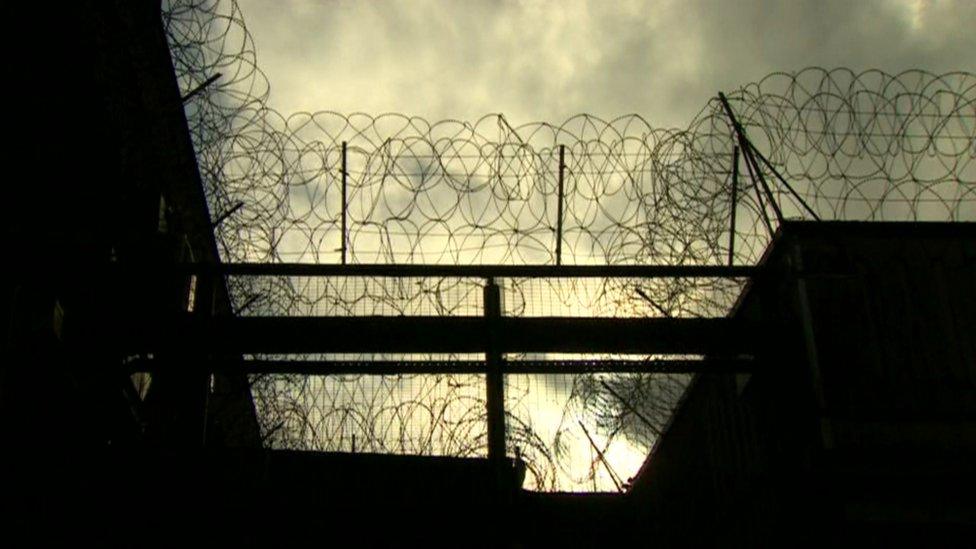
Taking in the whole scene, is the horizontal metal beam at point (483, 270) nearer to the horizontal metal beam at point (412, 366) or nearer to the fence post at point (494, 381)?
the fence post at point (494, 381)

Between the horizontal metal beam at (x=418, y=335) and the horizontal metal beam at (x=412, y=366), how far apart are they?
0.09 metres

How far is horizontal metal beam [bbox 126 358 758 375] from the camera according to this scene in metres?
5.74

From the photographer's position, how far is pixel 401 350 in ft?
19.4

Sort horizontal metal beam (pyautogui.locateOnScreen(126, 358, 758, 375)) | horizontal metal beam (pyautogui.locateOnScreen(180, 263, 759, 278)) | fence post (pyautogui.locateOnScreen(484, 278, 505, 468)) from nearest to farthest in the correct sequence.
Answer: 1. fence post (pyautogui.locateOnScreen(484, 278, 505, 468))
2. horizontal metal beam (pyautogui.locateOnScreen(126, 358, 758, 375))
3. horizontal metal beam (pyautogui.locateOnScreen(180, 263, 759, 278))

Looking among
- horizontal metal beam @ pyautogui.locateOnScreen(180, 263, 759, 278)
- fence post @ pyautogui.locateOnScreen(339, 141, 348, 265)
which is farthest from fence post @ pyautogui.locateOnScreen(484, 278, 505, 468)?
fence post @ pyautogui.locateOnScreen(339, 141, 348, 265)

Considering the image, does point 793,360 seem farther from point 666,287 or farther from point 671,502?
point 671,502

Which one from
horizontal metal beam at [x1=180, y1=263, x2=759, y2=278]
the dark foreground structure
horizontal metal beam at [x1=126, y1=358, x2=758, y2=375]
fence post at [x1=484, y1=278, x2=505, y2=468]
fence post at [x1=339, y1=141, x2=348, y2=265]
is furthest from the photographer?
fence post at [x1=339, y1=141, x2=348, y2=265]

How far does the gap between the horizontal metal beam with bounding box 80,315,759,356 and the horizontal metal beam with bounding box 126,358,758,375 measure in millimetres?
93

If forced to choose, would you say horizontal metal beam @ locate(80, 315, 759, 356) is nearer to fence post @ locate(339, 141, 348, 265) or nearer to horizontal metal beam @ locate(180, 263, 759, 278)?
horizontal metal beam @ locate(180, 263, 759, 278)

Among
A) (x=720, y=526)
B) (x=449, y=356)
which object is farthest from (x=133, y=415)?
(x=720, y=526)

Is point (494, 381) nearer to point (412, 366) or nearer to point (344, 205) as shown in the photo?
point (412, 366)

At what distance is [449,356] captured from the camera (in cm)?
600

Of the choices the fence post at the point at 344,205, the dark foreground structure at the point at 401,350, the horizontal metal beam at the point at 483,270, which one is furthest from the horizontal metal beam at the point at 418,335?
the fence post at the point at 344,205

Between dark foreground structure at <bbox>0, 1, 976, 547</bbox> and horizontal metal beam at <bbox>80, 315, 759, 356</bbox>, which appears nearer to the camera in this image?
dark foreground structure at <bbox>0, 1, 976, 547</bbox>
